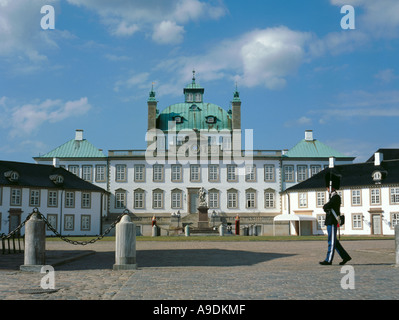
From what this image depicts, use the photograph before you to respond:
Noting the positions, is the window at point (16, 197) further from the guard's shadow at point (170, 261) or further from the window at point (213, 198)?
the guard's shadow at point (170, 261)

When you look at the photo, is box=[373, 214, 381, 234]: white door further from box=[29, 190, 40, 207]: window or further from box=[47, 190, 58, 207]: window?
box=[29, 190, 40, 207]: window

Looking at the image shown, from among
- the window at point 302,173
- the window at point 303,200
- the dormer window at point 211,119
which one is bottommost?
the window at point 303,200

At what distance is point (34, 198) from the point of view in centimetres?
5438

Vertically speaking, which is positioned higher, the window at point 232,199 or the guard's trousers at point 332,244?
the window at point 232,199

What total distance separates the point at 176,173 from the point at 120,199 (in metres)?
7.53

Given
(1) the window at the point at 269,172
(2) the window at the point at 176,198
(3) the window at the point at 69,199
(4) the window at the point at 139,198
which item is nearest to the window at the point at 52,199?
(3) the window at the point at 69,199

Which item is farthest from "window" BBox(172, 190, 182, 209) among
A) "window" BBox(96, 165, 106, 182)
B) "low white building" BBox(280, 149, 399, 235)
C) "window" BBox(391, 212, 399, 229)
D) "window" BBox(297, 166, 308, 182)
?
"window" BBox(391, 212, 399, 229)

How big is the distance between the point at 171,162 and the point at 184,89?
16.5m

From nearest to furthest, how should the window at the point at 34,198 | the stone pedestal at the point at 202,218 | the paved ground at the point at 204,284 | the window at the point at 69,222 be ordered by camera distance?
the paved ground at the point at 204,284 → the stone pedestal at the point at 202,218 → the window at the point at 34,198 → the window at the point at 69,222

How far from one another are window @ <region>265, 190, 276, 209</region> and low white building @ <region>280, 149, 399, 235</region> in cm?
344

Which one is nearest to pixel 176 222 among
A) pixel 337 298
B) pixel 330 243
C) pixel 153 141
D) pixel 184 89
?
pixel 153 141

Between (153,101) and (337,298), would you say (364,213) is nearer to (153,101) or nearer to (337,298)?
(153,101)

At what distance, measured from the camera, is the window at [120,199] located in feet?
210

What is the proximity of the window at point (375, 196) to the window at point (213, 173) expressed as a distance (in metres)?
18.9
